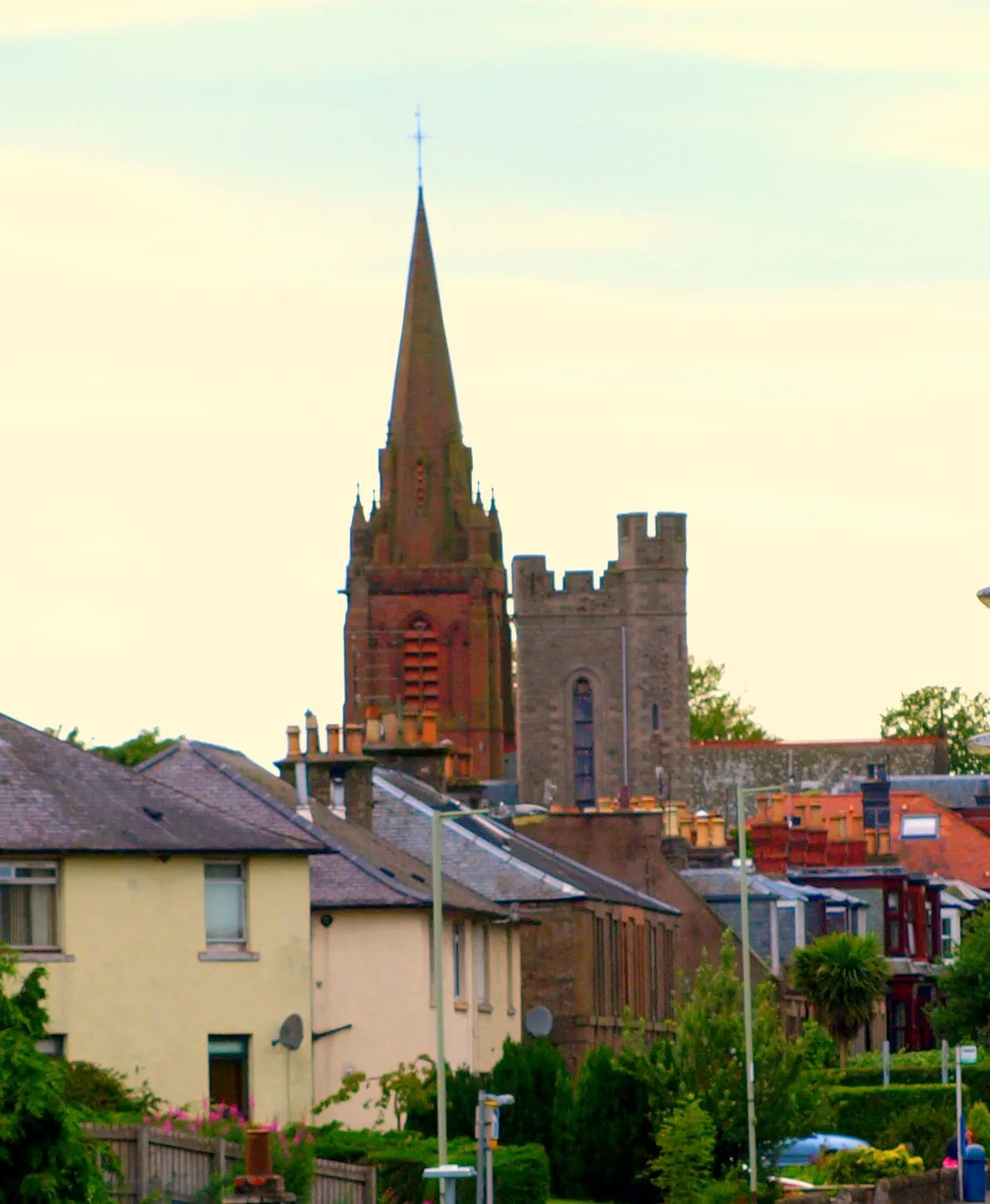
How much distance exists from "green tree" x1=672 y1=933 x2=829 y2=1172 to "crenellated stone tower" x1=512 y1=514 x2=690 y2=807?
320ft

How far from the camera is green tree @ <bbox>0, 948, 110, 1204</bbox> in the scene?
93.7 ft

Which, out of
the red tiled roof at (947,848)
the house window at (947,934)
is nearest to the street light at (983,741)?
the house window at (947,934)

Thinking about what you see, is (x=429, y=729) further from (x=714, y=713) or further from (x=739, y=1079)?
(x=714, y=713)

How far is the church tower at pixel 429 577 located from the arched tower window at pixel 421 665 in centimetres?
4

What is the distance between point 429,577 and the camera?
512 ft

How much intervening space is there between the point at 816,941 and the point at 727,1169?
29745 mm

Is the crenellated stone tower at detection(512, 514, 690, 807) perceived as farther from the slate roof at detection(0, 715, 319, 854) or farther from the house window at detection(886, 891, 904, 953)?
the slate roof at detection(0, 715, 319, 854)

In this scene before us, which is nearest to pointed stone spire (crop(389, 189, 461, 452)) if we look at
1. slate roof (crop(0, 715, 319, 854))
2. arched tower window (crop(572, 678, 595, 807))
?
arched tower window (crop(572, 678, 595, 807))

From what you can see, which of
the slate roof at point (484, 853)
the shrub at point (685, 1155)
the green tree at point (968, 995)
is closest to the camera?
the shrub at point (685, 1155)

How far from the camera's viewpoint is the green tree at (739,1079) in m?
45.9

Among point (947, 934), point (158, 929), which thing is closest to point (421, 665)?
point (947, 934)

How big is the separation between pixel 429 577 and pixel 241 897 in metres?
110

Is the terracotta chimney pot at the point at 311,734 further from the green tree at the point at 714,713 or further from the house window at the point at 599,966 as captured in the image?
the green tree at the point at 714,713

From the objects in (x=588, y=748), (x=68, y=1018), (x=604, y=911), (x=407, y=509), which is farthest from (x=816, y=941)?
(x=407, y=509)
